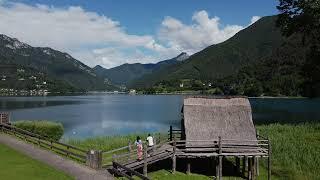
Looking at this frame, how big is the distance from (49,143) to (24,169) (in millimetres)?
15214

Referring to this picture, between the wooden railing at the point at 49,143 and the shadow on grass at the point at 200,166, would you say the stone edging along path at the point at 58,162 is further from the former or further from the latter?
the shadow on grass at the point at 200,166

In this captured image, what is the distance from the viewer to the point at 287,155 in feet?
138

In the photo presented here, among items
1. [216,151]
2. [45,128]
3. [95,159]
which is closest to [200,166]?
[216,151]

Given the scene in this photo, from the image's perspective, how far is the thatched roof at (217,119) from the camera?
1501 inches

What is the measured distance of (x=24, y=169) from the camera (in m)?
31.0

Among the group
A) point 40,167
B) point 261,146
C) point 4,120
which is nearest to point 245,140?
point 261,146

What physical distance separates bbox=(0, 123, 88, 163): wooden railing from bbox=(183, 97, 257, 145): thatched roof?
9.40 m

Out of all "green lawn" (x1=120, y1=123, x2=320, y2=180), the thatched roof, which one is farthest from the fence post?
the thatched roof

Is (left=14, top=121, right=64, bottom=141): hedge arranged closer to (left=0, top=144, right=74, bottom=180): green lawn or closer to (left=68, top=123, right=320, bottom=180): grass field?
(left=68, top=123, right=320, bottom=180): grass field

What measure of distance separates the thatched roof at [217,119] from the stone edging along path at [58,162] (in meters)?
9.97

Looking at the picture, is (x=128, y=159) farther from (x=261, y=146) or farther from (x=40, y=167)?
(x=261, y=146)

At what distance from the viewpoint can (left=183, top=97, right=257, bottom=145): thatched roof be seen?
125ft

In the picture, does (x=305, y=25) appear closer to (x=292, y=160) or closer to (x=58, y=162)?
(x=292, y=160)

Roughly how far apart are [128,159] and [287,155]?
1658 cm
